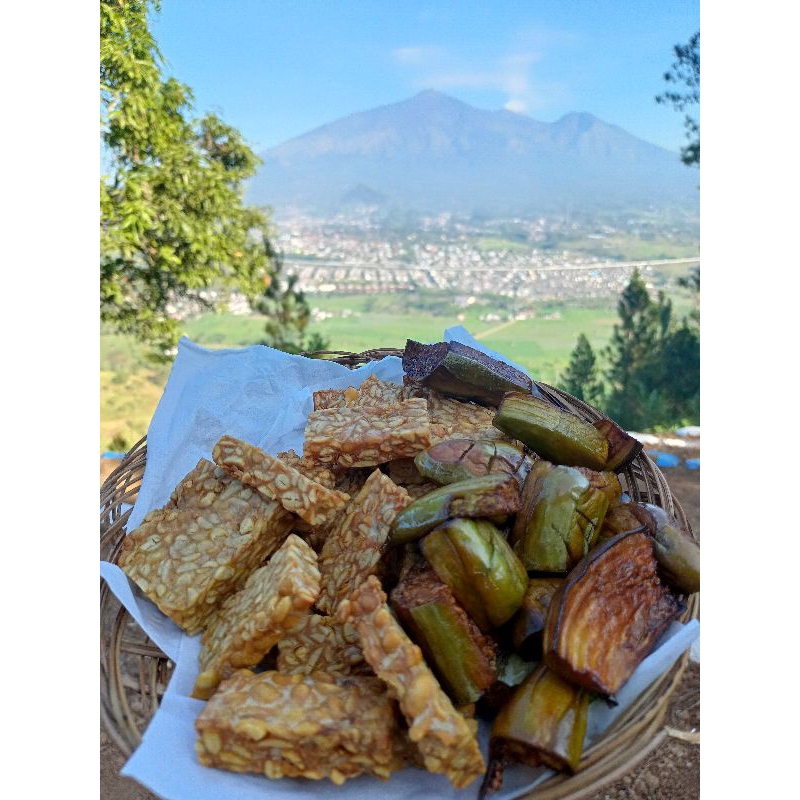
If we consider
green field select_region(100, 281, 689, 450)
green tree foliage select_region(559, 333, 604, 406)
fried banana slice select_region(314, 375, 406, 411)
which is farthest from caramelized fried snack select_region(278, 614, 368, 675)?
green tree foliage select_region(559, 333, 604, 406)

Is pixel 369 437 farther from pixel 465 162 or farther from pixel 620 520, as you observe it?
pixel 465 162

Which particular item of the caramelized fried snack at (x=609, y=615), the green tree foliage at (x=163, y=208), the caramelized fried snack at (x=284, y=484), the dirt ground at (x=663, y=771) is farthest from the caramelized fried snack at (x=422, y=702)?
the green tree foliage at (x=163, y=208)

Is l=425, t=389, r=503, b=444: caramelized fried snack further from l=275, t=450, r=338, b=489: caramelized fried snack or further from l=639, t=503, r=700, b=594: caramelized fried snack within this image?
l=639, t=503, r=700, b=594: caramelized fried snack

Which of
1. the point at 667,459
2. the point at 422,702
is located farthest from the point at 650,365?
the point at 422,702

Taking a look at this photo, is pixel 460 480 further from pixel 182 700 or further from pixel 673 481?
pixel 673 481

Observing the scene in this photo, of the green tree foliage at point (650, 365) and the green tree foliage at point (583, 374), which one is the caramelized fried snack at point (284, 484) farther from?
the green tree foliage at point (650, 365)

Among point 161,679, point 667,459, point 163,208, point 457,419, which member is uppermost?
point 163,208
